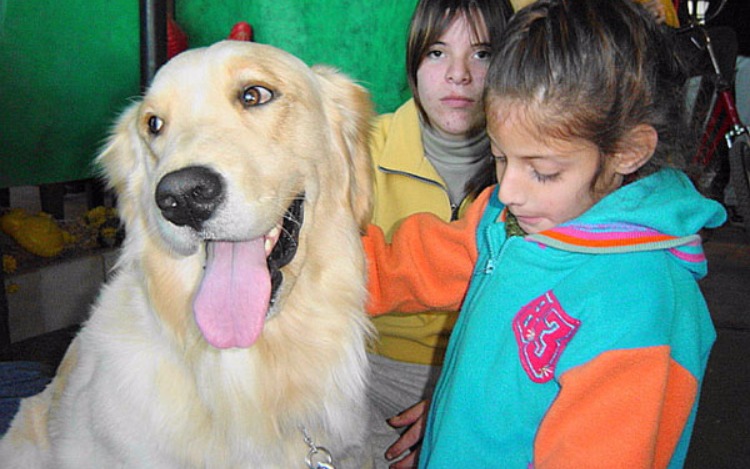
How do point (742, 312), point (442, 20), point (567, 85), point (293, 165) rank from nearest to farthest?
point (567, 85)
point (293, 165)
point (442, 20)
point (742, 312)

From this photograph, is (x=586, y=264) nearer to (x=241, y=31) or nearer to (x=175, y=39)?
(x=241, y=31)

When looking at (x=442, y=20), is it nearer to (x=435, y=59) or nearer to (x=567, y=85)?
(x=435, y=59)

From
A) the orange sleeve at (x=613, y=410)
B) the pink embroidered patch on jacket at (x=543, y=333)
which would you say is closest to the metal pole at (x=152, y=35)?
the pink embroidered patch on jacket at (x=543, y=333)

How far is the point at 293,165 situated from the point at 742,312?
376 cm

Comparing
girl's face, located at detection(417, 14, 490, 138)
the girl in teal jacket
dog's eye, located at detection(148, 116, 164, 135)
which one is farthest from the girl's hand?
dog's eye, located at detection(148, 116, 164, 135)

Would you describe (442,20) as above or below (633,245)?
above

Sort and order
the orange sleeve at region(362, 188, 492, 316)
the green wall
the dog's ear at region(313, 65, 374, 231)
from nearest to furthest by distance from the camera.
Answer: the orange sleeve at region(362, 188, 492, 316), the dog's ear at region(313, 65, 374, 231), the green wall

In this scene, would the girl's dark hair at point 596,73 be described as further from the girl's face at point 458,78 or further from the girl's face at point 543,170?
the girl's face at point 458,78

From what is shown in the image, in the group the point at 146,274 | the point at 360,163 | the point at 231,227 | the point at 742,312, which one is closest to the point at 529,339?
the point at 231,227

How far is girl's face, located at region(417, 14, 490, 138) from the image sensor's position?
190 centimetres

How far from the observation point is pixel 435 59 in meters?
1.97

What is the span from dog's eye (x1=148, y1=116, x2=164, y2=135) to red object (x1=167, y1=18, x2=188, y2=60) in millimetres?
1718

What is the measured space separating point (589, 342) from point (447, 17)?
3.85 ft

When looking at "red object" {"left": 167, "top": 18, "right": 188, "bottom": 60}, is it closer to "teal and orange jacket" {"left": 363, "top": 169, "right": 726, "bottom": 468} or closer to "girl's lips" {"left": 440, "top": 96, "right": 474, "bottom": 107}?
"girl's lips" {"left": 440, "top": 96, "right": 474, "bottom": 107}
